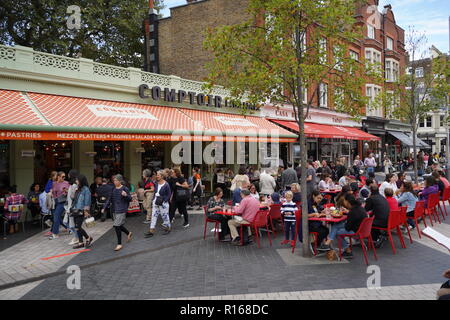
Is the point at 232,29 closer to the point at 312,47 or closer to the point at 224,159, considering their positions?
the point at 312,47

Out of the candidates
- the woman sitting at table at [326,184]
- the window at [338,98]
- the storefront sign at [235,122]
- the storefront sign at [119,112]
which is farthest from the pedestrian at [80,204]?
the storefront sign at [235,122]

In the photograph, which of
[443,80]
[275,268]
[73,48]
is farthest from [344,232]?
[73,48]

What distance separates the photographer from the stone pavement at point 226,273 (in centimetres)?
535

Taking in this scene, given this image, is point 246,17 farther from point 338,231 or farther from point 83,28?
point 338,231

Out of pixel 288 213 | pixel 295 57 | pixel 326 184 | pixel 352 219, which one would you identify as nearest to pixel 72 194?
pixel 288 213

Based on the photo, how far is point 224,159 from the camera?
19.2 meters

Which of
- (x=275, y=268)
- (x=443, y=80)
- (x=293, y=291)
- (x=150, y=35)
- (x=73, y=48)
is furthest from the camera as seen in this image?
(x=150, y=35)

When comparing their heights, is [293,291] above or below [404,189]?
below

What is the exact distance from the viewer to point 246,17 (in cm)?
2031

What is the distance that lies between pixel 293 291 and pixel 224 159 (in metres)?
14.0

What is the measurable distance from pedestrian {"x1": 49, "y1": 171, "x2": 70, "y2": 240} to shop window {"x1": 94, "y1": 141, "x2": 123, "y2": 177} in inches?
171

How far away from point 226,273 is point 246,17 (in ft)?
58.3

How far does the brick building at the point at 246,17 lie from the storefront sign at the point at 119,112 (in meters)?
8.37

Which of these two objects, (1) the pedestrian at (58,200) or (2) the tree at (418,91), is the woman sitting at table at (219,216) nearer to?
(1) the pedestrian at (58,200)
